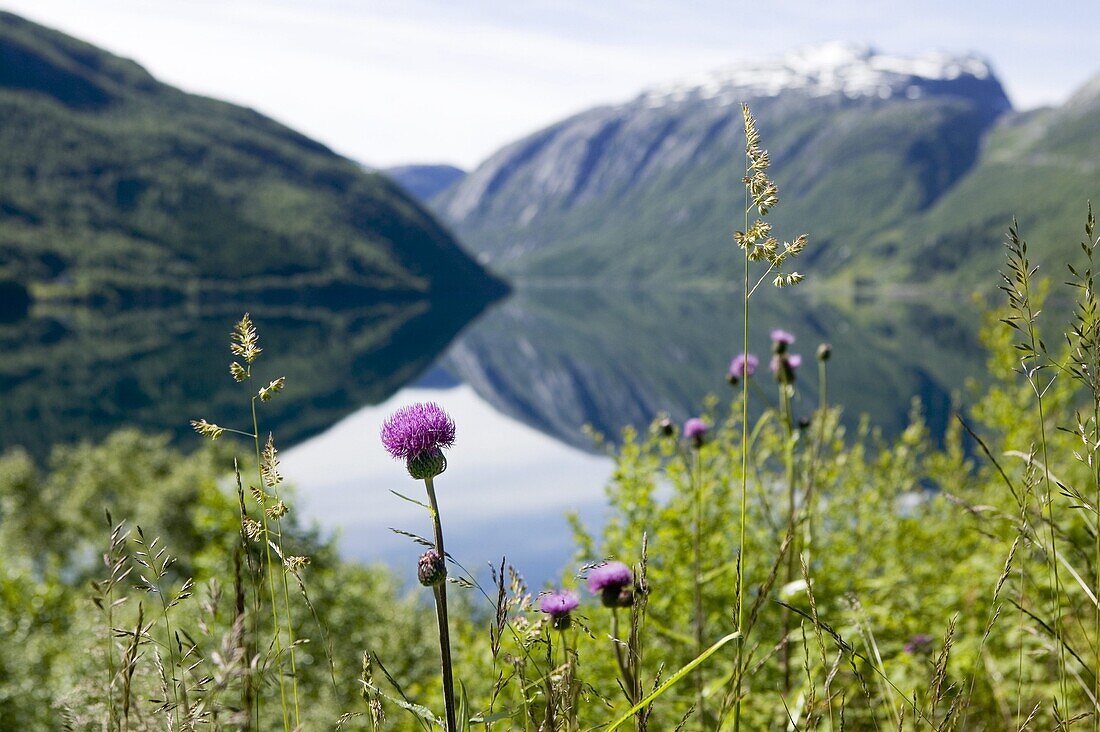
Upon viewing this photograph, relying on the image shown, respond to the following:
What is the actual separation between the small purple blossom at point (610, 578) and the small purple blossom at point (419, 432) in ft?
3.61

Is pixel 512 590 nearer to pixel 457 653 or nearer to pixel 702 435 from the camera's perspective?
pixel 702 435

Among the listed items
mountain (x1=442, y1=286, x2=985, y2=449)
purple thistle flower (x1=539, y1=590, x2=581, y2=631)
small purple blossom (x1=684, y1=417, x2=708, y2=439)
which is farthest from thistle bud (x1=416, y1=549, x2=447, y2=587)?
Answer: mountain (x1=442, y1=286, x2=985, y2=449)

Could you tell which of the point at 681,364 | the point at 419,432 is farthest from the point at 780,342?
the point at 681,364

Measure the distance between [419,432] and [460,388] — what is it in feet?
322

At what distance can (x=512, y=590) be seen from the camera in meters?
1.79

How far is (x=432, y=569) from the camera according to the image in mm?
1768

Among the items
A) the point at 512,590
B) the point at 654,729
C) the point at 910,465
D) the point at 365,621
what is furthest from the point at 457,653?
the point at 365,621

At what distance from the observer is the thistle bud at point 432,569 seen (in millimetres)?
1739

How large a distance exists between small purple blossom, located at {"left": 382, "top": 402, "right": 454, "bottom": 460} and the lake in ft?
42.2

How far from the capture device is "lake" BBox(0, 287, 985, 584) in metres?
41.1

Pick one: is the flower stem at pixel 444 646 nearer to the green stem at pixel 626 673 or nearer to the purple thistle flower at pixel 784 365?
the green stem at pixel 626 673

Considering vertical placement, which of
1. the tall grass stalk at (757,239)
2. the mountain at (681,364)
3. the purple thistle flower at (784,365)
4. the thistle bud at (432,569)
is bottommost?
the mountain at (681,364)

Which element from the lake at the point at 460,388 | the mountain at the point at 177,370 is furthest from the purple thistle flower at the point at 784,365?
the mountain at the point at 177,370

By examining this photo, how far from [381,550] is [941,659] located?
3647 centimetres
